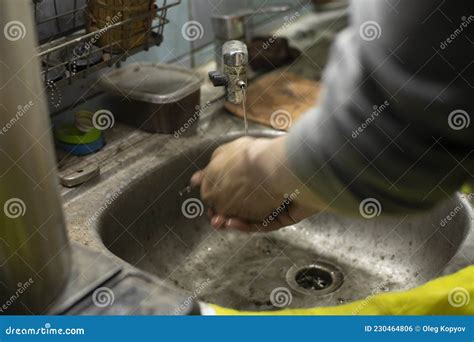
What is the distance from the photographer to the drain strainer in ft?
3.11

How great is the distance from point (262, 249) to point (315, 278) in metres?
0.11

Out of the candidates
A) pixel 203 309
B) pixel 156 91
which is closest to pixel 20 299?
pixel 203 309

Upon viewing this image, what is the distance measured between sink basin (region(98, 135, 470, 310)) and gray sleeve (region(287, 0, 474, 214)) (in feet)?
1.41

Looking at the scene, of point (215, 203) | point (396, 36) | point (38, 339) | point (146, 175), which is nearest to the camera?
point (396, 36)

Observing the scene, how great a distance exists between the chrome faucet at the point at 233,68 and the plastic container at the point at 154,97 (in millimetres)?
181

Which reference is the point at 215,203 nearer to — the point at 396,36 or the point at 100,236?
the point at 100,236

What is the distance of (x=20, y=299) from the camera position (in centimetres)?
59

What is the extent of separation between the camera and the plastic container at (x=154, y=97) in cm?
102

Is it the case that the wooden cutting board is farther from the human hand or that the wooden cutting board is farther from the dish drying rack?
the human hand

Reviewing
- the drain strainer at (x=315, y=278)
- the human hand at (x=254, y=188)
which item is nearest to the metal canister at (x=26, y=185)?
the human hand at (x=254, y=188)

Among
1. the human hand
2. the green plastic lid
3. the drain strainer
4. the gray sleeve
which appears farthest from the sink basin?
the gray sleeve

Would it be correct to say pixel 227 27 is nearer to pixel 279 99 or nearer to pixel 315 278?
pixel 279 99

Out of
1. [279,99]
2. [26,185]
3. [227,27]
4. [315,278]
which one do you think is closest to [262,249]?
[315,278]

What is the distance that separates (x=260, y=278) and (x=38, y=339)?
443mm
